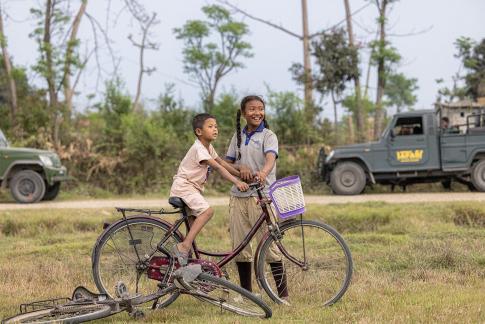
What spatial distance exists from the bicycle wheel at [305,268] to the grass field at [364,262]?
134 mm

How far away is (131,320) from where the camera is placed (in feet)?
17.7

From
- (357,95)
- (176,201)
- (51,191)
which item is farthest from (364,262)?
(357,95)

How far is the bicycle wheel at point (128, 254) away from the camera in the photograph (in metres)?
5.84

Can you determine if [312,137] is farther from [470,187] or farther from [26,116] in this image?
[26,116]

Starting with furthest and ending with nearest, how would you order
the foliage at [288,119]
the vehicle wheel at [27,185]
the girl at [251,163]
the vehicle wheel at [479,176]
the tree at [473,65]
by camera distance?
the tree at [473,65]
the foliage at [288,119]
the vehicle wheel at [479,176]
the vehicle wheel at [27,185]
the girl at [251,163]

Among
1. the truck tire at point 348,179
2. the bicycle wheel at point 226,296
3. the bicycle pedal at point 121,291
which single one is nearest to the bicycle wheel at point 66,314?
the bicycle pedal at point 121,291

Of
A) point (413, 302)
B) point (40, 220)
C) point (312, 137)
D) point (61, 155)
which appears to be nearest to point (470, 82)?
point (312, 137)

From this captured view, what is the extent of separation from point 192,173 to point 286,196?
2.64ft

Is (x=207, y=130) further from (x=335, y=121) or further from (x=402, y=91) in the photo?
(x=402, y=91)

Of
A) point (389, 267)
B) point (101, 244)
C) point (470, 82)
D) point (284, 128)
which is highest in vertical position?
point (470, 82)

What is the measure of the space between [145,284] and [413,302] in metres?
2.21

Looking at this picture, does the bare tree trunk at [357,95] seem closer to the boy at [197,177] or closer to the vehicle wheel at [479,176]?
the vehicle wheel at [479,176]

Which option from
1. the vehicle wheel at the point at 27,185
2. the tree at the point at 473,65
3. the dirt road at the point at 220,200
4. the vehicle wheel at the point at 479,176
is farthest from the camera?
the tree at the point at 473,65

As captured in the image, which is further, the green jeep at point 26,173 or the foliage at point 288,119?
the foliage at point 288,119
